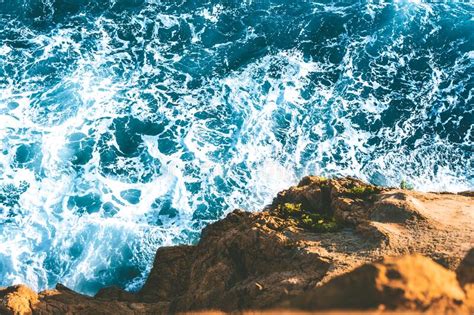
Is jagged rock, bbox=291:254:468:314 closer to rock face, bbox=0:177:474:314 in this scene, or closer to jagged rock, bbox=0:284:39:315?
rock face, bbox=0:177:474:314

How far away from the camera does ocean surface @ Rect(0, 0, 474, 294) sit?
88.6 feet

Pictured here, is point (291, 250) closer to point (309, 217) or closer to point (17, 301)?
point (309, 217)

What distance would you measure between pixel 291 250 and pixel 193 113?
1641 cm

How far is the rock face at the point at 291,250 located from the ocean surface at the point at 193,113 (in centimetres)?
596

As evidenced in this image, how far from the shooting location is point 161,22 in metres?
36.6

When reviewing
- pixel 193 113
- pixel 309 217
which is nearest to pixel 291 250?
pixel 309 217

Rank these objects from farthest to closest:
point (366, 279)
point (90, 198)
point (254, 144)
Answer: point (254, 144) → point (90, 198) → point (366, 279)

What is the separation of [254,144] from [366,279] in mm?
21600

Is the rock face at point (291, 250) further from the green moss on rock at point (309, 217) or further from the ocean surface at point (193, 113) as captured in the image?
the ocean surface at point (193, 113)

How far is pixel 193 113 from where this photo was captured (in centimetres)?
3161

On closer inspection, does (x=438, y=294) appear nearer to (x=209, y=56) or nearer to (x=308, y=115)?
(x=308, y=115)

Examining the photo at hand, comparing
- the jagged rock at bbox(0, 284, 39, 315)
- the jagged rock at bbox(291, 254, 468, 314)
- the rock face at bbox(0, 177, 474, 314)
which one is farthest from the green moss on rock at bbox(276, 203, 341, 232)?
the jagged rock at bbox(0, 284, 39, 315)

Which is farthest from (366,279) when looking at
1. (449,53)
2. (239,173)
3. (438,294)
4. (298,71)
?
(449,53)

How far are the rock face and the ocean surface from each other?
5956 millimetres
